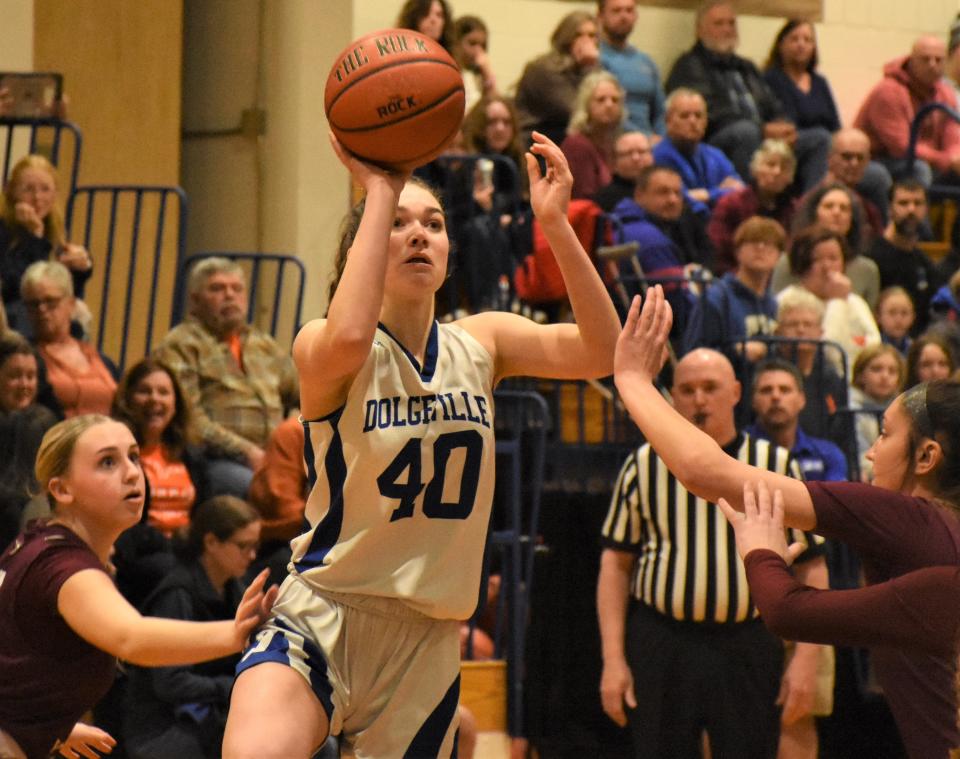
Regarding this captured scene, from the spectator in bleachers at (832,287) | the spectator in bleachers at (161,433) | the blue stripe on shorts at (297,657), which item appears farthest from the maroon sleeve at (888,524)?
the spectator in bleachers at (832,287)

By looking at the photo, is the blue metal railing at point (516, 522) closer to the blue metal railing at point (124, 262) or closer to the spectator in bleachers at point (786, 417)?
the spectator in bleachers at point (786, 417)

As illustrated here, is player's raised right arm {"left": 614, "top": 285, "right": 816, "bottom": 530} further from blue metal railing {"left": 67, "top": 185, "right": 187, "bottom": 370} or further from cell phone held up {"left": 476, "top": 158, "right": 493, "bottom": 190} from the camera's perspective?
blue metal railing {"left": 67, "top": 185, "right": 187, "bottom": 370}

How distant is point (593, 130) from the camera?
855 cm

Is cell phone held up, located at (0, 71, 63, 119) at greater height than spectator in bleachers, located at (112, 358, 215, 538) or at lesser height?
greater

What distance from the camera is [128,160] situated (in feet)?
30.5

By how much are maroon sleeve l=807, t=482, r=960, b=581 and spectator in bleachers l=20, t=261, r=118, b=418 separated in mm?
3795

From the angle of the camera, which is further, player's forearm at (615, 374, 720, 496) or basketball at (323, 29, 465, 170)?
basketball at (323, 29, 465, 170)

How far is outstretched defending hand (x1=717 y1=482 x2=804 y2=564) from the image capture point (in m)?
3.03

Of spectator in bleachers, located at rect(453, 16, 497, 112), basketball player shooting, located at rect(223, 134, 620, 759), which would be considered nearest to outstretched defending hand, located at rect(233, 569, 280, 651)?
basketball player shooting, located at rect(223, 134, 620, 759)

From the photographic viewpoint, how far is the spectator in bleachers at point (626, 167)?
8203 millimetres

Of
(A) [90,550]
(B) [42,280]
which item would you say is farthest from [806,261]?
(A) [90,550]

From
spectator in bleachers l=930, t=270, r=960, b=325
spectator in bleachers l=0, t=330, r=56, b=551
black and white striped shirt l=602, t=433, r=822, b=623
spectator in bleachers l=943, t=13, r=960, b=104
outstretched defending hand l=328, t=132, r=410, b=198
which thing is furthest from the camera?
spectator in bleachers l=943, t=13, r=960, b=104

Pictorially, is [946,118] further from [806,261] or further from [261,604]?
[261,604]

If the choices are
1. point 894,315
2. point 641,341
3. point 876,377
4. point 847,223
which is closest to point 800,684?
point 876,377
